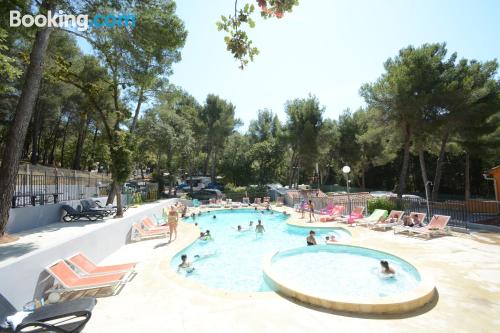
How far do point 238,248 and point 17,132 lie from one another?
9810mm

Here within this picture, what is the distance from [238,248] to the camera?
545 inches

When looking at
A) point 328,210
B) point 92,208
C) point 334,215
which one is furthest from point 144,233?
point 328,210

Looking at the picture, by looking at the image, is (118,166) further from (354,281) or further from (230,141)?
(230,141)

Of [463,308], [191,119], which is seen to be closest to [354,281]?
[463,308]

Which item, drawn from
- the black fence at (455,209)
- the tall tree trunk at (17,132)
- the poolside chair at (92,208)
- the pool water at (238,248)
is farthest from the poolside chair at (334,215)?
the tall tree trunk at (17,132)

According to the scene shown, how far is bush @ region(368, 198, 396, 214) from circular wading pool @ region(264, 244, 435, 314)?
6.74m

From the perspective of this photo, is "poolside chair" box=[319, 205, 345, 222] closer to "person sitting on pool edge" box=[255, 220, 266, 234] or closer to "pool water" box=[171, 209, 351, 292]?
"pool water" box=[171, 209, 351, 292]

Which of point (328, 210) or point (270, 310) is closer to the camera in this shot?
point (270, 310)

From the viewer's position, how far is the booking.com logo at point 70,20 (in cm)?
830

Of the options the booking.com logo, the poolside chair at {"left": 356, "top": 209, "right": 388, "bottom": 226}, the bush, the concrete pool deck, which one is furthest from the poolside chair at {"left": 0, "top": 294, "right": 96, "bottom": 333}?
the bush

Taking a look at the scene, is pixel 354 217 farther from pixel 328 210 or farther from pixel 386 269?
pixel 386 269

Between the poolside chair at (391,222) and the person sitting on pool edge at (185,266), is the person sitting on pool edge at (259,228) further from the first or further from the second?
the person sitting on pool edge at (185,266)

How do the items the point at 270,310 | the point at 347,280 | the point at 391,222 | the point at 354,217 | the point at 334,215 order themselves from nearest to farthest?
the point at 270,310
the point at 347,280
the point at 391,222
the point at 354,217
the point at 334,215

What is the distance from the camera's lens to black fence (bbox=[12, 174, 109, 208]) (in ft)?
35.7
